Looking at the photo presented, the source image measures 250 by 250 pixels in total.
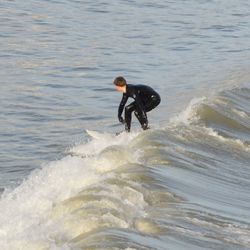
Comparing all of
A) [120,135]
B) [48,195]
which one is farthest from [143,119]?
[48,195]

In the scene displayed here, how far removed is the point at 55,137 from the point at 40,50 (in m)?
11.9

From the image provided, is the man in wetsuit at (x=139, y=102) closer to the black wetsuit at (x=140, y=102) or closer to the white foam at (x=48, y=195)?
the black wetsuit at (x=140, y=102)

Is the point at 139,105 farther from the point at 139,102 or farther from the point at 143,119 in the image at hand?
the point at 143,119

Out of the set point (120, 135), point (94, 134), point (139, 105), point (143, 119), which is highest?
point (139, 105)

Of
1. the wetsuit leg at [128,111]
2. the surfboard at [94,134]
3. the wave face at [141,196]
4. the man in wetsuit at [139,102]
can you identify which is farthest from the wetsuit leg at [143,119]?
the surfboard at [94,134]

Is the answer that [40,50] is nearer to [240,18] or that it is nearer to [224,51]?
[224,51]

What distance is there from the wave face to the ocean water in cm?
3

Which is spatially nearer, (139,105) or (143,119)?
(139,105)

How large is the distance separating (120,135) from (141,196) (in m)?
5.19

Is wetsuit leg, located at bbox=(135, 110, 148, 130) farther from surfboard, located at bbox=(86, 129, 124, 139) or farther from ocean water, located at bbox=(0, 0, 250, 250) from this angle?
surfboard, located at bbox=(86, 129, 124, 139)

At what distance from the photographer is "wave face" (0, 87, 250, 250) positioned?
463 inches

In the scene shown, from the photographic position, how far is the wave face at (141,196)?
38.6 feet

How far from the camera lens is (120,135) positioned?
18.8m

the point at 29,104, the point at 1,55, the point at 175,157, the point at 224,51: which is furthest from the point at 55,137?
the point at 224,51
